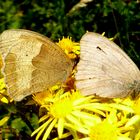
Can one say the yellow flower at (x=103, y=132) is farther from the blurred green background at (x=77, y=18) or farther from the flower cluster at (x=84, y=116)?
the blurred green background at (x=77, y=18)

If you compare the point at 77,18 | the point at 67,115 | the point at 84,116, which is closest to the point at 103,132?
the point at 84,116

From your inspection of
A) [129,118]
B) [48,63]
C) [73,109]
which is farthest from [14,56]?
[129,118]

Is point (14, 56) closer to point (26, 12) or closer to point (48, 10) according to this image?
point (48, 10)

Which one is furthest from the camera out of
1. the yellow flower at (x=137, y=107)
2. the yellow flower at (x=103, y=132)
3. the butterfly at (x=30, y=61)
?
the butterfly at (x=30, y=61)

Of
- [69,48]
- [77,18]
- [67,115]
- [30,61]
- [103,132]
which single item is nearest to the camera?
[103,132]

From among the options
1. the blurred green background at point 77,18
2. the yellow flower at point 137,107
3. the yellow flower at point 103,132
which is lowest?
the yellow flower at point 103,132

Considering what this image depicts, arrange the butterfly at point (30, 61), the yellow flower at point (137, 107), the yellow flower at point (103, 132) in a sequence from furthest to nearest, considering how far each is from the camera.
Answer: the butterfly at point (30, 61)
the yellow flower at point (137, 107)
the yellow flower at point (103, 132)

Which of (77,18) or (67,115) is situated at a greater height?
(77,18)

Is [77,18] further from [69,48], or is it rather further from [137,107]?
[137,107]

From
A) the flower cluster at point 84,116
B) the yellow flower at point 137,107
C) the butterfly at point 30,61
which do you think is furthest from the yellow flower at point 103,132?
the butterfly at point 30,61
